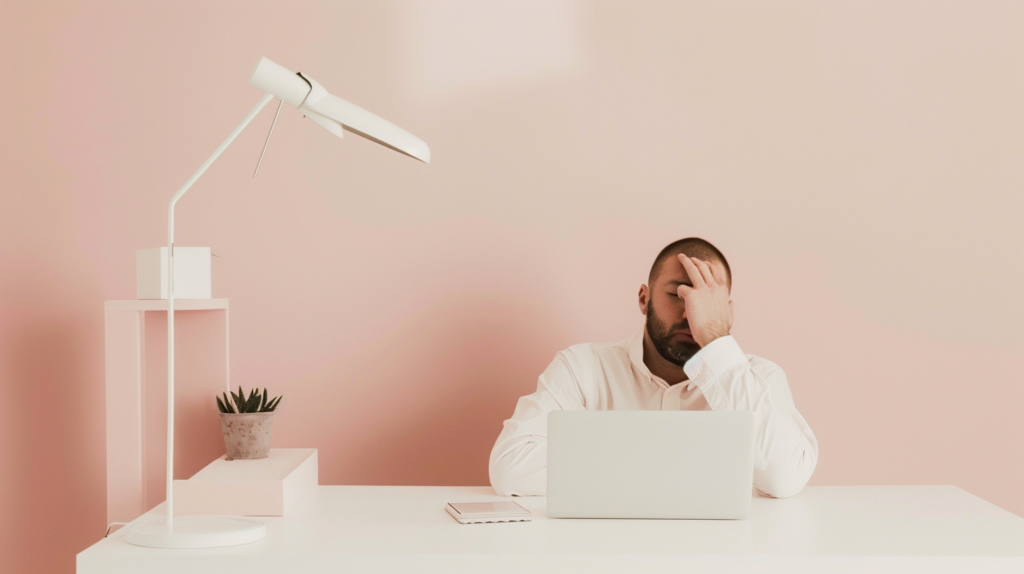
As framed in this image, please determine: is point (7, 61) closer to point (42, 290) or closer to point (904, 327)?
point (42, 290)

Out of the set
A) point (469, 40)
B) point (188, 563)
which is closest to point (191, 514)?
point (188, 563)

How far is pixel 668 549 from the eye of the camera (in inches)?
46.3

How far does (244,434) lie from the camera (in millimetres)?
1726

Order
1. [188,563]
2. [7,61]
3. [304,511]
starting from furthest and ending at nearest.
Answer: [7,61], [304,511], [188,563]

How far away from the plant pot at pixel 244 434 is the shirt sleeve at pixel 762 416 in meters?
0.95

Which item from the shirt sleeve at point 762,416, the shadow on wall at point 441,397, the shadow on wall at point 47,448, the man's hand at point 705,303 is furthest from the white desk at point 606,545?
the shadow on wall at point 47,448

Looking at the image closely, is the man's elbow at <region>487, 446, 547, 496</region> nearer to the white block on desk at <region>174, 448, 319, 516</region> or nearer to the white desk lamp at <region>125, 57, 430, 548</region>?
the white block on desk at <region>174, 448, 319, 516</region>

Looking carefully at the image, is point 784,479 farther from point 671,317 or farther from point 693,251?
point 693,251

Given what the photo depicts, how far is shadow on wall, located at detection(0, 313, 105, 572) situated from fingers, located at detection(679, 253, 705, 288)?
1.71m

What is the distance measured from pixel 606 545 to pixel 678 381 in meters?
0.90

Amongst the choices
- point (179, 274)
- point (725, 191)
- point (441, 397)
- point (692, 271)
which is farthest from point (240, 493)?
point (725, 191)

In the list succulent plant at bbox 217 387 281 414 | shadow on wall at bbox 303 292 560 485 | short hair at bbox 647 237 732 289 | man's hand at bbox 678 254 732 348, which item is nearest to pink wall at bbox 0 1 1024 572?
shadow on wall at bbox 303 292 560 485

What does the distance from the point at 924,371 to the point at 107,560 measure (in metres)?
2.14

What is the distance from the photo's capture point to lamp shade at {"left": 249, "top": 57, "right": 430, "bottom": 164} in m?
1.29
